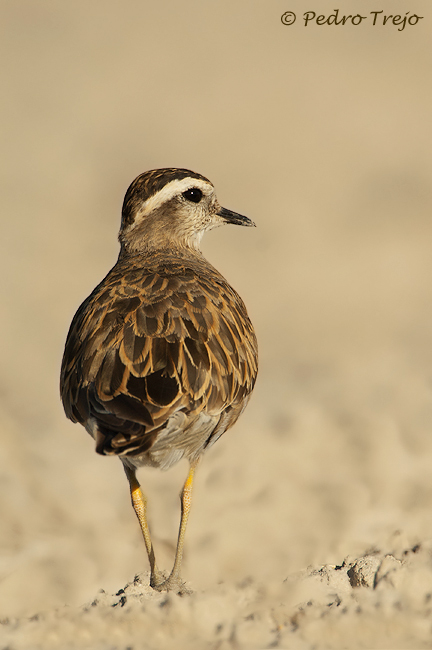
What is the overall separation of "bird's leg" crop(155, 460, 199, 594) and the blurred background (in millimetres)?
893

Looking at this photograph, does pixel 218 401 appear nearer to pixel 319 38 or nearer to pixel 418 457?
pixel 418 457

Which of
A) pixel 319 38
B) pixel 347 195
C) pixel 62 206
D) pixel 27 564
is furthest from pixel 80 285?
pixel 319 38

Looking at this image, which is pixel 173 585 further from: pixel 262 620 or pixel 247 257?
pixel 247 257

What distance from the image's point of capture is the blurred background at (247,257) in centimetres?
803

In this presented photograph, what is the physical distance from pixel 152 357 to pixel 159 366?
89mm

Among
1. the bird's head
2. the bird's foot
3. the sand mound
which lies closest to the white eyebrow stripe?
the bird's head

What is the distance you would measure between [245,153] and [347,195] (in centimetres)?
274

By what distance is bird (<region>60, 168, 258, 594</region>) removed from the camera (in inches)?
215
